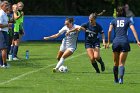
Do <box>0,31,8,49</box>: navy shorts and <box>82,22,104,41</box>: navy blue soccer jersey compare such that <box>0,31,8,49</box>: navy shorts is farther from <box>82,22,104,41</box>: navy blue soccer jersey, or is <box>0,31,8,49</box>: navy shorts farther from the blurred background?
the blurred background

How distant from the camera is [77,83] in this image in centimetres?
1638

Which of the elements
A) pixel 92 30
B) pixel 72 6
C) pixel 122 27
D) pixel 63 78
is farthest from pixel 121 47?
pixel 72 6

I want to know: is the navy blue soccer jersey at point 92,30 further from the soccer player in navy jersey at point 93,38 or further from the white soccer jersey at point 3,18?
the white soccer jersey at point 3,18

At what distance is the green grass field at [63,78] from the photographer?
15.1 m

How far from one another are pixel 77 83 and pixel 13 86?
1.77m

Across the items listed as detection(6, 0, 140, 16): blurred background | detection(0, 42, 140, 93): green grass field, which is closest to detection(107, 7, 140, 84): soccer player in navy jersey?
detection(0, 42, 140, 93): green grass field

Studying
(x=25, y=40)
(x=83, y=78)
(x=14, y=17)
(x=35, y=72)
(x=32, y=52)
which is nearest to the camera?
(x=83, y=78)

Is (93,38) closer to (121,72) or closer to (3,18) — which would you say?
(3,18)

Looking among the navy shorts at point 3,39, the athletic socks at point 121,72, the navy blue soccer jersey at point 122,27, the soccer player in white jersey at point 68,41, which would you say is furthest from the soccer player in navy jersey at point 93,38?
the navy blue soccer jersey at point 122,27

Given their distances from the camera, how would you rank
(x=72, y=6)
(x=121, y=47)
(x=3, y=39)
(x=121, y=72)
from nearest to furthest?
(x=121, y=47)
(x=121, y=72)
(x=3, y=39)
(x=72, y=6)

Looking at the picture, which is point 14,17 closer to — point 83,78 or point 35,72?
point 35,72

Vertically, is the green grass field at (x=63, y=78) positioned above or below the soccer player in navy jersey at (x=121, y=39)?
below

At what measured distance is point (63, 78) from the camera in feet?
58.0

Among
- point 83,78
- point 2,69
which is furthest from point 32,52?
point 83,78
